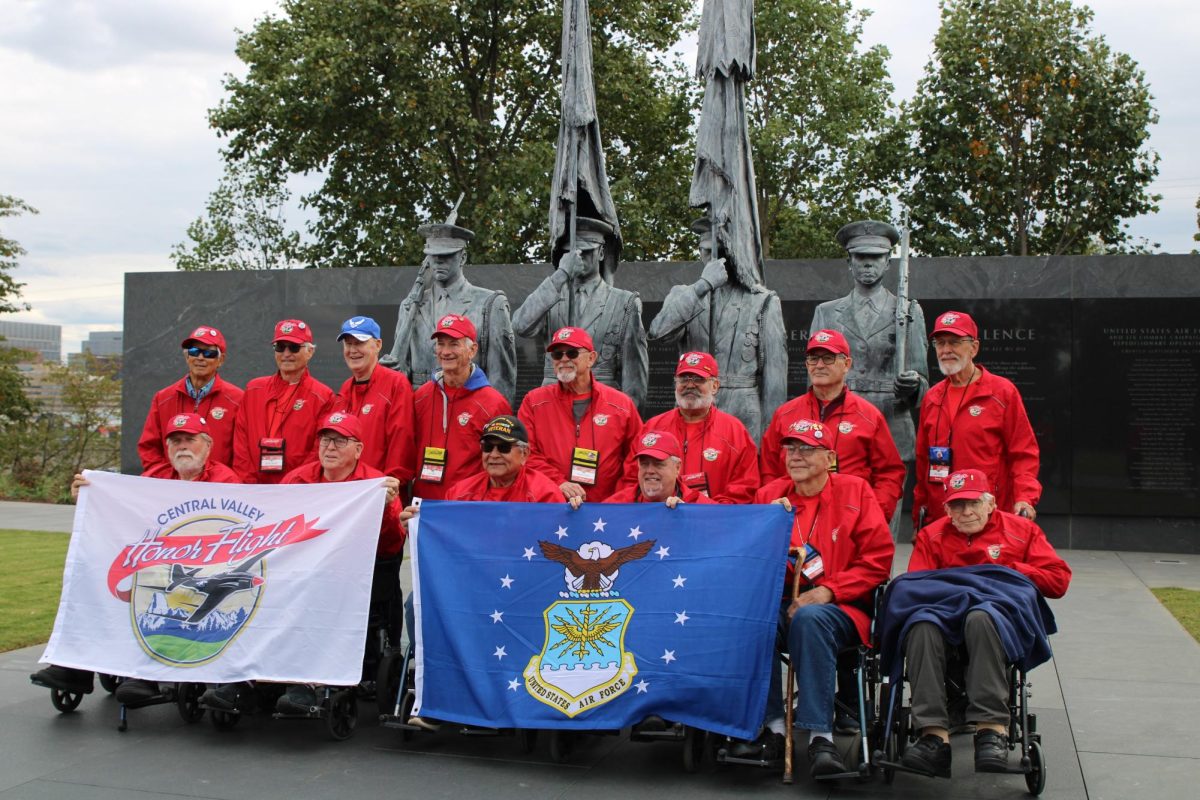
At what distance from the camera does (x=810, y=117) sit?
85.0 feet

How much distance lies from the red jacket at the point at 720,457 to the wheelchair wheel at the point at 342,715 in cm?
159

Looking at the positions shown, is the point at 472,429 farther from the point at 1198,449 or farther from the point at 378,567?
the point at 1198,449

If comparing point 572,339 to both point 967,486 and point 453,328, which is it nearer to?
point 453,328

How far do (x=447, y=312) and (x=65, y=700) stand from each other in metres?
3.17

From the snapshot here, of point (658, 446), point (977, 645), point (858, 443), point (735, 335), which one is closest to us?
point (977, 645)

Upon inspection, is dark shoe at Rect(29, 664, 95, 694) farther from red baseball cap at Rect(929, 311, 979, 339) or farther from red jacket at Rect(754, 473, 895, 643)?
red baseball cap at Rect(929, 311, 979, 339)

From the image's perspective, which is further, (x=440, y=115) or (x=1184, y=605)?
(x=440, y=115)

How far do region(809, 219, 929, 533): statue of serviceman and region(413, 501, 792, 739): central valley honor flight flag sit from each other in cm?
259

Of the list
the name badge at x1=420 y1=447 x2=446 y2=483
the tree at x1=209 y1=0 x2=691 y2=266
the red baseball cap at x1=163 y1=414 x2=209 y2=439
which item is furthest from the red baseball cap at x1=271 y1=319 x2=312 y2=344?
the tree at x1=209 y1=0 x2=691 y2=266

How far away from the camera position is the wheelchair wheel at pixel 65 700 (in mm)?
5430

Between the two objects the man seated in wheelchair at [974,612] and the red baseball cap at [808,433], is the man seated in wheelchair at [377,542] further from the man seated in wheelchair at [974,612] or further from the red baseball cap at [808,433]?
the man seated in wheelchair at [974,612]

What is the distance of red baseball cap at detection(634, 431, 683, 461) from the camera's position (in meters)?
4.94

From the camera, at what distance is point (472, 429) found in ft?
19.4

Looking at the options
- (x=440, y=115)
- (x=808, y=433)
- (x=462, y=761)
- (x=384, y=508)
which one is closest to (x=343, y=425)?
(x=384, y=508)
